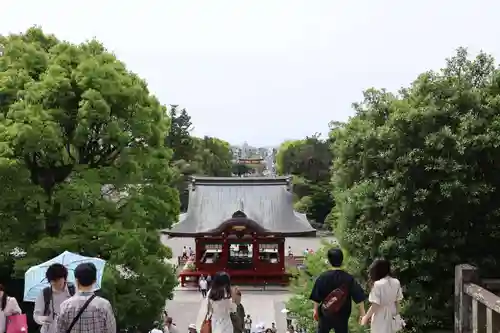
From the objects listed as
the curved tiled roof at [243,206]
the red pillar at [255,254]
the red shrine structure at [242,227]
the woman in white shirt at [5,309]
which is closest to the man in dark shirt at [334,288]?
the woman in white shirt at [5,309]

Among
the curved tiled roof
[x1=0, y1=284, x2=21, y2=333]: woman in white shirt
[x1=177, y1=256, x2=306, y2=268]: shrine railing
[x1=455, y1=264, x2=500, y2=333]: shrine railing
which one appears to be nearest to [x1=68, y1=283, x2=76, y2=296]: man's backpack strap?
[x1=0, y1=284, x2=21, y2=333]: woman in white shirt

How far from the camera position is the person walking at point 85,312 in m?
4.51

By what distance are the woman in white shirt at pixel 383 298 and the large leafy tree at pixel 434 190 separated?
13.9 feet

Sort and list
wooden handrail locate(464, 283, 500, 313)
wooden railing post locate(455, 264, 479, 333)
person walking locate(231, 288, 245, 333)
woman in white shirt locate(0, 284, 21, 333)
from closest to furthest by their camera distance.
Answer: person walking locate(231, 288, 245, 333)
woman in white shirt locate(0, 284, 21, 333)
wooden handrail locate(464, 283, 500, 313)
wooden railing post locate(455, 264, 479, 333)

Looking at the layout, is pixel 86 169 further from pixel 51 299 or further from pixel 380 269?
pixel 380 269

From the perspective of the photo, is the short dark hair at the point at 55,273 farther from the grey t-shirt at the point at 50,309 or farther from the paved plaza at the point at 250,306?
the paved plaza at the point at 250,306

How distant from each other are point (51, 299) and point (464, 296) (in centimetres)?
622

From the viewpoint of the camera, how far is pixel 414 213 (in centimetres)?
1022

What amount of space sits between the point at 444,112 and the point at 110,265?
6425 mm

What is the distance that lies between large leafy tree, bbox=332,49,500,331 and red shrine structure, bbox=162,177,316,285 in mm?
17361

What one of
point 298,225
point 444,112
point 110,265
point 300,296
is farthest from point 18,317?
point 298,225

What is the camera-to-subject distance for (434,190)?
1017 cm

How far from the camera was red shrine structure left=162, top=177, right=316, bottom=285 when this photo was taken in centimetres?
2853

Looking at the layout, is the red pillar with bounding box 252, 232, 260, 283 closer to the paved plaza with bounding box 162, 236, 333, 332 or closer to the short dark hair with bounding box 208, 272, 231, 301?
the paved plaza with bounding box 162, 236, 333, 332
